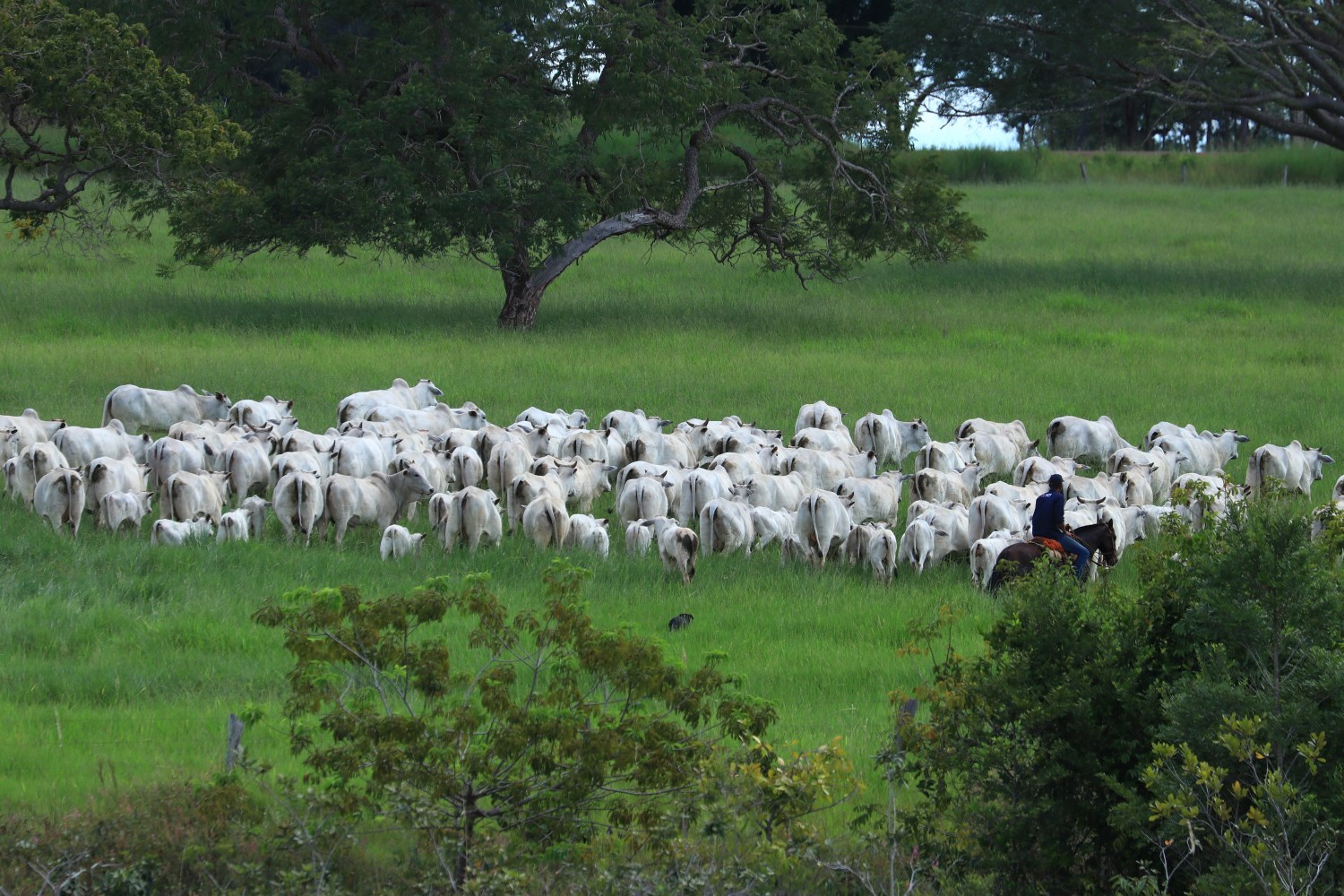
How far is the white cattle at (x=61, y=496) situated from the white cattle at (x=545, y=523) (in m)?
4.09

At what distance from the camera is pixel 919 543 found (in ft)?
47.5

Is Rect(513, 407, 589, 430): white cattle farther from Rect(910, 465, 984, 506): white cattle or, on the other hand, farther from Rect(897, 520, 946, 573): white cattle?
Rect(897, 520, 946, 573): white cattle

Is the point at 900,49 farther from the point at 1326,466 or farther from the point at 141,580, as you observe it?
the point at 141,580

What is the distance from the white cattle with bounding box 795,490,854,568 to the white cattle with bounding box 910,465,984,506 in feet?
6.50

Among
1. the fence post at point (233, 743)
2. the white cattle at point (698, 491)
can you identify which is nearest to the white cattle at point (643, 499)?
the white cattle at point (698, 491)

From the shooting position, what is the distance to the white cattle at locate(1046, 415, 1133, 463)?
65.8 ft

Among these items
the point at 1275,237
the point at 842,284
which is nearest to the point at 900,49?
the point at 842,284

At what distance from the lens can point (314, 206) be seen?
28.5 m

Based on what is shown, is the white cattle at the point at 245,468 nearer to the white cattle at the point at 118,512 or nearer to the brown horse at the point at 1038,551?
the white cattle at the point at 118,512

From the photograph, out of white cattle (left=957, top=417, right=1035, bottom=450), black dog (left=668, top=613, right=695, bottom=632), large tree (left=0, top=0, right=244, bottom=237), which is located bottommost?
black dog (left=668, top=613, right=695, bottom=632)

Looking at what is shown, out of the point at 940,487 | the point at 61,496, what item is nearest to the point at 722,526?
the point at 940,487

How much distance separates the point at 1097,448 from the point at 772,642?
943cm

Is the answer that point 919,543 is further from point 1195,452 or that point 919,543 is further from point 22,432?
point 22,432

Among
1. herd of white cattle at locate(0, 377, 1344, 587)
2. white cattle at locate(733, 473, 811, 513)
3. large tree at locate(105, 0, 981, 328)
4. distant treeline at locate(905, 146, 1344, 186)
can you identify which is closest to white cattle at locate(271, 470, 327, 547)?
herd of white cattle at locate(0, 377, 1344, 587)
